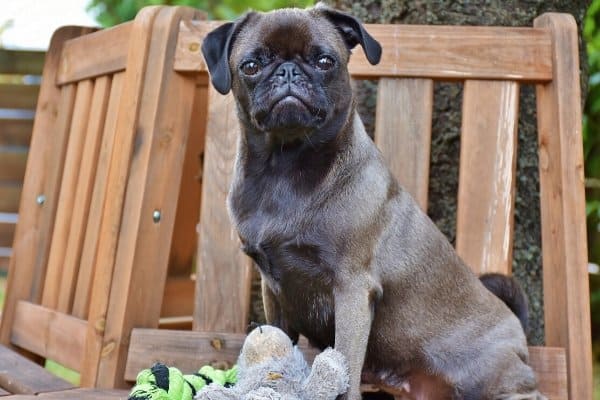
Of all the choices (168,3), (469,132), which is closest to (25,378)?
(469,132)

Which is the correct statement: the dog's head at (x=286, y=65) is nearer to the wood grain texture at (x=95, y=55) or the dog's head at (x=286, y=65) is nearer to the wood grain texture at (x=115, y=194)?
the wood grain texture at (x=115, y=194)

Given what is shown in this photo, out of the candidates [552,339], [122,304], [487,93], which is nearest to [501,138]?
[487,93]

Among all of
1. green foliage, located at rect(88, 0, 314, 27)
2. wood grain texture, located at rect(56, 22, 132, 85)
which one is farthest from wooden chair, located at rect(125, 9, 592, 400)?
green foliage, located at rect(88, 0, 314, 27)

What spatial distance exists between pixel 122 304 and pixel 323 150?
893 mm

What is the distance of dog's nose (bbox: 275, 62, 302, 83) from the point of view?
2150 millimetres

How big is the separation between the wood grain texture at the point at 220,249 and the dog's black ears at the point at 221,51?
1.64ft

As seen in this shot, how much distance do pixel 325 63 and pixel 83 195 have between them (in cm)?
140

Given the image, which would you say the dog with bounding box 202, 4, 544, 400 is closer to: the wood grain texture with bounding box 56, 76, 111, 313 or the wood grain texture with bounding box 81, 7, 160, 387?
the wood grain texture with bounding box 81, 7, 160, 387

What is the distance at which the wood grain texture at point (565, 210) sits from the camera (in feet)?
8.31

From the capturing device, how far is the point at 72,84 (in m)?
3.52

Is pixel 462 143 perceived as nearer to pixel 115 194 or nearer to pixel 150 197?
pixel 150 197

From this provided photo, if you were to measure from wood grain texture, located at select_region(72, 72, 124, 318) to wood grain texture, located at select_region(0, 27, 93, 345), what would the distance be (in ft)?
1.45

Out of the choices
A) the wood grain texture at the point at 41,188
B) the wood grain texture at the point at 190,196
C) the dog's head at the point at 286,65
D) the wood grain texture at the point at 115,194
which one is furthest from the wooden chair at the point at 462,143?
the wood grain texture at the point at 41,188

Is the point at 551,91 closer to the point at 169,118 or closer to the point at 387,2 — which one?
the point at 387,2
